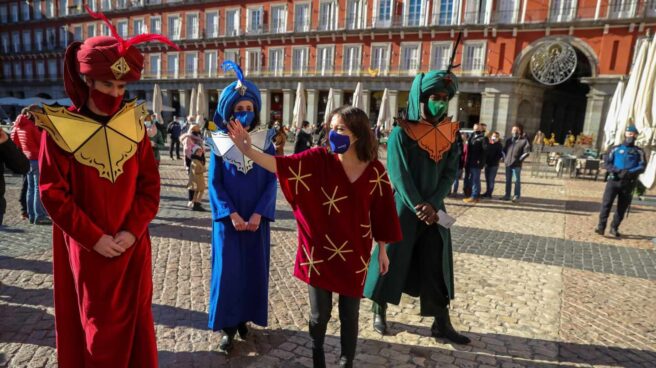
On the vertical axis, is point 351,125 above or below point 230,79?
below

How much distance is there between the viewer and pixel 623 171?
6805 mm

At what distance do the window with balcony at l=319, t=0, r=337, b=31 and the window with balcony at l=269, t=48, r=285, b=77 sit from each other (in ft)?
12.9

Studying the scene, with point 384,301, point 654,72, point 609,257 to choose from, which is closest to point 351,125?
point 384,301

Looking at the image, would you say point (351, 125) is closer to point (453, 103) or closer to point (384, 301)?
point (384, 301)

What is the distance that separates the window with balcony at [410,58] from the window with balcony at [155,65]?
75.9 feet

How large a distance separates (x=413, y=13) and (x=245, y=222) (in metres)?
29.4

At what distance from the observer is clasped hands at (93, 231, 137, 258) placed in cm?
196

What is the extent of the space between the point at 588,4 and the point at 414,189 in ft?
89.4

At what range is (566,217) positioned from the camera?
28.1 ft

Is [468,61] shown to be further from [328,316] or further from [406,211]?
[328,316]

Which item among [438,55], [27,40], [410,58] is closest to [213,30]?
[410,58]

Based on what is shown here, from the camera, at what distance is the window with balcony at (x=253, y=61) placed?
35.1m

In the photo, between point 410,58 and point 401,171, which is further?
point 410,58

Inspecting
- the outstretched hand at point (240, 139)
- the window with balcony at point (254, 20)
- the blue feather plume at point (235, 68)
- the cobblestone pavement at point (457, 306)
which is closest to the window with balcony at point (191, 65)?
the window with balcony at point (254, 20)
